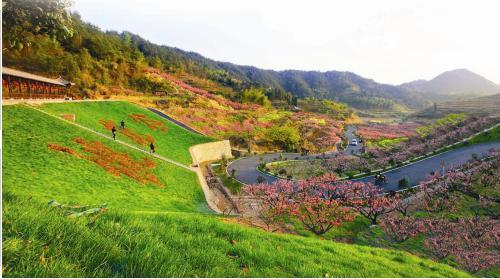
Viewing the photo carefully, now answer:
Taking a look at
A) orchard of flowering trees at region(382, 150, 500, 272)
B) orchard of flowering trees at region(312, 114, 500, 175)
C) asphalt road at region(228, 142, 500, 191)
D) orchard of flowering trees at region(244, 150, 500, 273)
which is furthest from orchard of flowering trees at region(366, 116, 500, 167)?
orchard of flowering trees at region(244, 150, 500, 273)

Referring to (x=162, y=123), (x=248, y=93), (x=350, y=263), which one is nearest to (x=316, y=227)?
(x=350, y=263)

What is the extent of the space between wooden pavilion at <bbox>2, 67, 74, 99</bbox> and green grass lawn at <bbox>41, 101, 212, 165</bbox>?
546 centimetres

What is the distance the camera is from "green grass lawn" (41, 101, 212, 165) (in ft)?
142

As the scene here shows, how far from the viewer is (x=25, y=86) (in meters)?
48.6

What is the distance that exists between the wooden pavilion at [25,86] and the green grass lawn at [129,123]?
215 inches

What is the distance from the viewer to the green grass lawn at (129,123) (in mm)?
43188

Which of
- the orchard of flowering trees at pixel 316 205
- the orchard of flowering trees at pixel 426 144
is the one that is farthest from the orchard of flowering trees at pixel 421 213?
the orchard of flowering trees at pixel 426 144

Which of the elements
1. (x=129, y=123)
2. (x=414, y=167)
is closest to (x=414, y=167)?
(x=414, y=167)

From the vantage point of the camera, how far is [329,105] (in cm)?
18638

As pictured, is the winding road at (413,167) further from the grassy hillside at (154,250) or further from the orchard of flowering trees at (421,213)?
the grassy hillside at (154,250)

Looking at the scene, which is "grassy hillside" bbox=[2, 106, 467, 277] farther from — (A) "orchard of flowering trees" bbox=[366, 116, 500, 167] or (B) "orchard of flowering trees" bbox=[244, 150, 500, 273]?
(A) "orchard of flowering trees" bbox=[366, 116, 500, 167]

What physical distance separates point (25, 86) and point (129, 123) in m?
16.8

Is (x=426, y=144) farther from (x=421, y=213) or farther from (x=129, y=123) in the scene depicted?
(x=129, y=123)

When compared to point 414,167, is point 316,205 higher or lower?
higher
